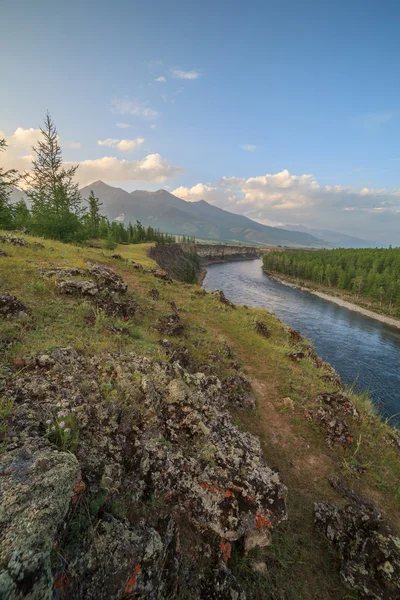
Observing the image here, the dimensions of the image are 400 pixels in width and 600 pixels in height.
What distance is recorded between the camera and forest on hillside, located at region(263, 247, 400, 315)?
70.2 m

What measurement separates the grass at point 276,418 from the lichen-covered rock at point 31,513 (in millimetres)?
1652

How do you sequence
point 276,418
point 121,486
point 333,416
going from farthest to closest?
point 276,418, point 333,416, point 121,486

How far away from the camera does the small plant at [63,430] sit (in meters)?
5.03

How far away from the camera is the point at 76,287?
43.2 feet

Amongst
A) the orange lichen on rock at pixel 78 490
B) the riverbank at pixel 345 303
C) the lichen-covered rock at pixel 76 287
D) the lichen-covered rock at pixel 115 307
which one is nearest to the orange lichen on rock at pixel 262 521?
the orange lichen on rock at pixel 78 490

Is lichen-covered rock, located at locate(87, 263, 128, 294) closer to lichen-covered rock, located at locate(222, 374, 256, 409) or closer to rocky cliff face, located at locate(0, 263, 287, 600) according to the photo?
rocky cliff face, located at locate(0, 263, 287, 600)

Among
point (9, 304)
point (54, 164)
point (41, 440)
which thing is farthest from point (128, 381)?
point (54, 164)

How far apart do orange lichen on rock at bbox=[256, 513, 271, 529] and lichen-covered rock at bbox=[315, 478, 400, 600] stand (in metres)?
2.37

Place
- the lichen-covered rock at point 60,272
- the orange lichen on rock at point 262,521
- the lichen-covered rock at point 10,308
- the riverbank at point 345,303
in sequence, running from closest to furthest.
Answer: the orange lichen on rock at point 262,521, the lichen-covered rock at point 10,308, the lichen-covered rock at point 60,272, the riverbank at point 345,303

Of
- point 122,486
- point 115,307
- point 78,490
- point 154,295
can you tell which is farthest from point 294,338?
point 78,490

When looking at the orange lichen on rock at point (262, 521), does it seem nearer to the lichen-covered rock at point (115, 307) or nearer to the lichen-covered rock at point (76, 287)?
the lichen-covered rock at point (115, 307)

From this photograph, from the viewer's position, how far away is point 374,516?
7.43 metres

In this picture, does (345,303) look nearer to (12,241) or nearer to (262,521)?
(262,521)

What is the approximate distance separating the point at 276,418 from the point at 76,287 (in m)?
12.4
